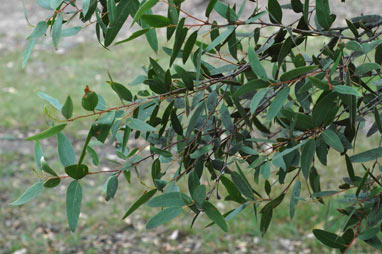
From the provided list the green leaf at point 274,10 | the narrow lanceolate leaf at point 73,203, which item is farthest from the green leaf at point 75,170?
the green leaf at point 274,10

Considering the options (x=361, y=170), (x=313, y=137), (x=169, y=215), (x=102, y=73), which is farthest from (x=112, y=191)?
(x=102, y=73)

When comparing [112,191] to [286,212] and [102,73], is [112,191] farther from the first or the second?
[102,73]

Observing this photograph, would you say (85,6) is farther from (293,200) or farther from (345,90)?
(293,200)

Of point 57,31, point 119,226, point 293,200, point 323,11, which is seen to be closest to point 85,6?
point 57,31

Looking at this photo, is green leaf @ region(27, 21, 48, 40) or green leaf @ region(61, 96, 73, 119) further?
green leaf @ region(27, 21, 48, 40)

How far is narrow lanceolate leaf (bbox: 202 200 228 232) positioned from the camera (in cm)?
92

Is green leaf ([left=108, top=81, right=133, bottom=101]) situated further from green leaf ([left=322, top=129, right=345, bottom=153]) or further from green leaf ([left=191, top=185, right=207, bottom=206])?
green leaf ([left=322, top=129, right=345, bottom=153])

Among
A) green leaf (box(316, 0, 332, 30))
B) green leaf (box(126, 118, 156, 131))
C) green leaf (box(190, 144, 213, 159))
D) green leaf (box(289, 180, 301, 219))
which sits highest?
green leaf (box(316, 0, 332, 30))

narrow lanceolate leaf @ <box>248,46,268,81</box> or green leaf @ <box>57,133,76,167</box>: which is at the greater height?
narrow lanceolate leaf @ <box>248,46,268,81</box>

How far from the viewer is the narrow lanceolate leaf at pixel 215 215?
0.92 metres

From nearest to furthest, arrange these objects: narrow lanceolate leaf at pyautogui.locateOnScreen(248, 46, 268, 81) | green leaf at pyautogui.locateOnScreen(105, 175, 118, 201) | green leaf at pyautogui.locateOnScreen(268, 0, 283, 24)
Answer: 1. narrow lanceolate leaf at pyautogui.locateOnScreen(248, 46, 268, 81)
2. green leaf at pyautogui.locateOnScreen(268, 0, 283, 24)
3. green leaf at pyautogui.locateOnScreen(105, 175, 118, 201)

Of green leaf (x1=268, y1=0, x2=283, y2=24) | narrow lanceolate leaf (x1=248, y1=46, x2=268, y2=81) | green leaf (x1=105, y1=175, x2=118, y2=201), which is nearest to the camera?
narrow lanceolate leaf (x1=248, y1=46, x2=268, y2=81)

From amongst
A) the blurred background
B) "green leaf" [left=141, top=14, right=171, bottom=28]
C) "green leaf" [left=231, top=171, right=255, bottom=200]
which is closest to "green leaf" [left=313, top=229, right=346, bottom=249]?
"green leaf" [left=231, top=171, right=255, bottom=200]

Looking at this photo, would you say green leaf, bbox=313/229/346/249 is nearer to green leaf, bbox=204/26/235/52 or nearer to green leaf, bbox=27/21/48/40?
green leaf, bbox=204/26/235/52
